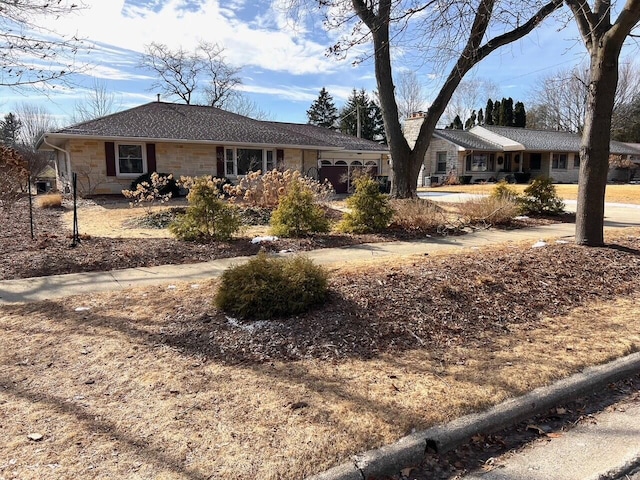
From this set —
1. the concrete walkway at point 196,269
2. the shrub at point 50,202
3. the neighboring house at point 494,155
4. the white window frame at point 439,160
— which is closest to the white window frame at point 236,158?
the shrub at point 50,202

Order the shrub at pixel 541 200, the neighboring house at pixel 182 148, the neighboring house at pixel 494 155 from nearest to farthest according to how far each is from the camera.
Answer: the shrub at pixel 541 200, the neighboring house at pixel 182 148, the neighboring house at pixel 494 155

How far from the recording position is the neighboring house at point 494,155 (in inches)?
1378

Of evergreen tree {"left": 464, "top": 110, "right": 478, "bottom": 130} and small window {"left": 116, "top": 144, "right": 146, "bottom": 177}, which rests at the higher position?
evergreen tree {"left": 464, "top": 110, "right": 478, "bottom": 130}

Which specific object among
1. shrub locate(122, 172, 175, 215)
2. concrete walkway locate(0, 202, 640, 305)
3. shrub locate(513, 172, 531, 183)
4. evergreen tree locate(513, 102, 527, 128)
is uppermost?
evergreen tree locate(513, 102, 527, 128)

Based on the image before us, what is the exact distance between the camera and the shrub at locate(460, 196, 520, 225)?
446 inches

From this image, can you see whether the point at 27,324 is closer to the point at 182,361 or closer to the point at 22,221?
the point at 182,361

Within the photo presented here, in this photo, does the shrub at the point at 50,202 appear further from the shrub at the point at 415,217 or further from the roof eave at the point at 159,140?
the shrub at the point at 415,217

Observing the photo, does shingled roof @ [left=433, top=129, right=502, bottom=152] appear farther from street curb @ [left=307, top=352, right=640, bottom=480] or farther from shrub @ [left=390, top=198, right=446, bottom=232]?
street curb @ [left=307, top=352, right=640, bottom=480]

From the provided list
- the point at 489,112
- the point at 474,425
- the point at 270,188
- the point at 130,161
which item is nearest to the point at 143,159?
the point at 130,161

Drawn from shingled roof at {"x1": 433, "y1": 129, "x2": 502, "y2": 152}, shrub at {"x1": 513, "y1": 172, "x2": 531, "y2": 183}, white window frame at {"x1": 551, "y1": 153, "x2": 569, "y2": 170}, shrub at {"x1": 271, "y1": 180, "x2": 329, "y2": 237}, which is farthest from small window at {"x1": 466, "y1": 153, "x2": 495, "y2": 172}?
shrub at {"x1": 271, "y1": 180, "x2": 329, "y2": 237}

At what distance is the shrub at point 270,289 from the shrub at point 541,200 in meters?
10.2

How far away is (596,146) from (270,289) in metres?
5.67

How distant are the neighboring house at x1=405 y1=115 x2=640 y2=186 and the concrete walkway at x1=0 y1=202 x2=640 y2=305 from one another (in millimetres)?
25863

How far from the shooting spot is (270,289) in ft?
14.5
